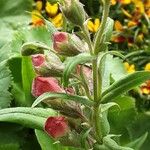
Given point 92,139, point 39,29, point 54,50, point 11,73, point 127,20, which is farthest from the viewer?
point 127,20

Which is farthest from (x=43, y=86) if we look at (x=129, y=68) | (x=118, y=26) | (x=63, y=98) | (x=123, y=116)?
(x=118, y=26)

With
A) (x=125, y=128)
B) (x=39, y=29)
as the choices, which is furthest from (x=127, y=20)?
(x=125, y=128)

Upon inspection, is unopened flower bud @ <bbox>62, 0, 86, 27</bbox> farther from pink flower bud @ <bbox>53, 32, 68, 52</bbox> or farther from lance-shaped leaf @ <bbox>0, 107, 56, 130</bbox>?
lance-shaped leaf @ <bbox>0, 107, 56, 130</bbox>

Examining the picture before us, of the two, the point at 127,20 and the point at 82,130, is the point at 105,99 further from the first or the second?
the point at 127,20

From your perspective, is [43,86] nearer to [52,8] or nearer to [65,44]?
[65,44]

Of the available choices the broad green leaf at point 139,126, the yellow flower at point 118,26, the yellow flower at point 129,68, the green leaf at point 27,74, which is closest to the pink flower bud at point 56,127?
the green leaf at point 27,74

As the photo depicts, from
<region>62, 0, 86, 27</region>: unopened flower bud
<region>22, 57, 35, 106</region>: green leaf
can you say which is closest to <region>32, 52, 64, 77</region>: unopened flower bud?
<region>62, 0, 86, 27</region>: unopened flower bud
